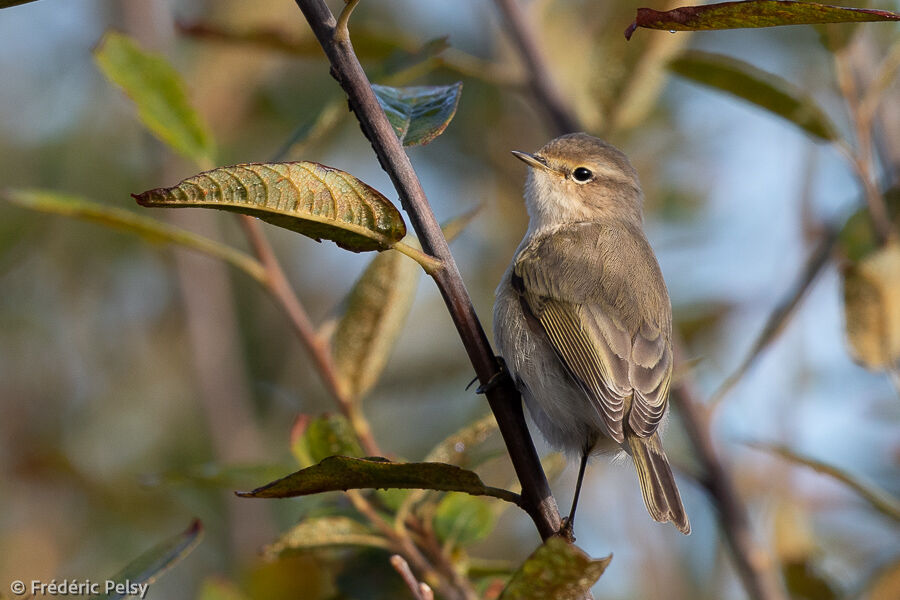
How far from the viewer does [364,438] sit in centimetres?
226

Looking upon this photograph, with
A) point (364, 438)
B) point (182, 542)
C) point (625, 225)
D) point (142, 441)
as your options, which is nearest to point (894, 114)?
point (625, 225)

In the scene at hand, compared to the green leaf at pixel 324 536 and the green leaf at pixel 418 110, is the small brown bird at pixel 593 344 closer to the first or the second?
the green leaf at pixel 324 536

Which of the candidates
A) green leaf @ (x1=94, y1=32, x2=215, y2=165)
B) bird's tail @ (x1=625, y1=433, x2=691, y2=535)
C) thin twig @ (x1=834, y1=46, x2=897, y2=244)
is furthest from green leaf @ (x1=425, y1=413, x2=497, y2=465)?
thin twig @ (x1=834, y1=46, x2=897, y2=244)

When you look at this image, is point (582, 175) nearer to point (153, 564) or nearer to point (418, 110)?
point (418, 110)

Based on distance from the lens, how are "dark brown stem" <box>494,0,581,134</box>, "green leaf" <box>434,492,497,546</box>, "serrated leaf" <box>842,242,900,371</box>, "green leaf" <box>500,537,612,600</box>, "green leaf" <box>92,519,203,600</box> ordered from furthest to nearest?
"dark brown stem" <box>494,0,581,134</box>, "serrated leaf" <box>842,242,900,371</box>, "green leaf" <box>434,492,497,546</box>, "green leaf" <box>92,519,203,600</box>, "green leaf" <box>500,537,612,600</box>

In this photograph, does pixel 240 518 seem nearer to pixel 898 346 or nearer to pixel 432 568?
pixel 432 568

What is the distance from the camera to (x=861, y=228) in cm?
273

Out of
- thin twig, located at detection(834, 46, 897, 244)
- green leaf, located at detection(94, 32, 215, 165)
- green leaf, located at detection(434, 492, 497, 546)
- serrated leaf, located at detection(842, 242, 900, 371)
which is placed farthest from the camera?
thin twig, located at detection(834, 46, 897, 244)

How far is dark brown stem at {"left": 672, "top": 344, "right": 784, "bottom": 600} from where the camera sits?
2.47 meters

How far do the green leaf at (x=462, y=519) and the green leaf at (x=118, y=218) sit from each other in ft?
2.28

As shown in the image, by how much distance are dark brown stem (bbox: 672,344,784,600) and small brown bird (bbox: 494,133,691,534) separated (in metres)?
0.13

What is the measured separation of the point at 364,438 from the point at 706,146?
9.81 feet

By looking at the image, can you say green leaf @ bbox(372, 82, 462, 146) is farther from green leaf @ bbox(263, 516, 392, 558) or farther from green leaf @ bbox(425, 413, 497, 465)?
green leaf @ bbox(263, 516, 392, 558)

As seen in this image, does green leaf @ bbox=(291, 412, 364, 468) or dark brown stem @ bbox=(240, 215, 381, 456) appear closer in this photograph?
green leaf @ bbox=(291, 412, 364, 468)
